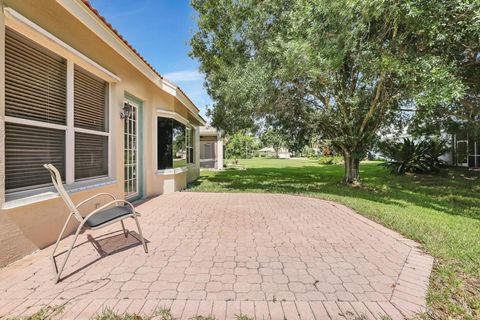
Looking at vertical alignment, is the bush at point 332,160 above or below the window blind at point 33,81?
below

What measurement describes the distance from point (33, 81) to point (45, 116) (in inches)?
21.6

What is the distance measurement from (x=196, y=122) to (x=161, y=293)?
1281 centimetres

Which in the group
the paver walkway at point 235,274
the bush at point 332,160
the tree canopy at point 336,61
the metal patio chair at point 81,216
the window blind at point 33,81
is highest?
the tree canopy at point 336,61

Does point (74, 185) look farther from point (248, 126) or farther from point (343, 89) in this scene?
point (343, 89)

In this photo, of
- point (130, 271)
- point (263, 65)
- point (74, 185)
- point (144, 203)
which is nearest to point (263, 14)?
point (263, 65)

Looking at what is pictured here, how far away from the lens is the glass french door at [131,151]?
7379 millimetres

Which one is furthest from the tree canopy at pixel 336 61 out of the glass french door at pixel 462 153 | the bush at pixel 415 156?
the glass french door at pixel 462 153

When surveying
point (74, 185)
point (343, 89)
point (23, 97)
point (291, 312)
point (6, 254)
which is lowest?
point (291, 312)

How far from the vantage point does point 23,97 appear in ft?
12.5

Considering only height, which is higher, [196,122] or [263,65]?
[263,65]

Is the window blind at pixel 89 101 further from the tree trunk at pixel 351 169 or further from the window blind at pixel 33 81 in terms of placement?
the tree trunk at pixel 351 169

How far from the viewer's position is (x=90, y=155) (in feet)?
18.2

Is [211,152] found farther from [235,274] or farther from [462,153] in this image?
[235,274]

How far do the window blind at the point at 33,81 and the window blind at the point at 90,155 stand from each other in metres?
0.69
